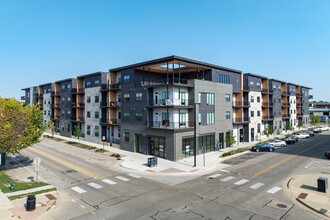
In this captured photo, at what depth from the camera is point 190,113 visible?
3212cm

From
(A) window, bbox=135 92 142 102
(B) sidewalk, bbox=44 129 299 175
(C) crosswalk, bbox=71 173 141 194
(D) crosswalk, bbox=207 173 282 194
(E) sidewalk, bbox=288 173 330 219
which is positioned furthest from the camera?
(A) window, bbox=135 92 142 102

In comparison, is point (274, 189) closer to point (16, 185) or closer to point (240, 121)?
point (16, 185)

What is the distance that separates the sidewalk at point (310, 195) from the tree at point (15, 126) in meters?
27.9

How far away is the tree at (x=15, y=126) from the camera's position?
2288cm

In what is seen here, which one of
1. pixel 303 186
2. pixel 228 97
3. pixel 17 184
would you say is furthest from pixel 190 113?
pixel 17 184

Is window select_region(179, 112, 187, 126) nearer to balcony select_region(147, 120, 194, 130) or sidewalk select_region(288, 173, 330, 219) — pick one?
balcony select_region(147, 120, 194, 130)

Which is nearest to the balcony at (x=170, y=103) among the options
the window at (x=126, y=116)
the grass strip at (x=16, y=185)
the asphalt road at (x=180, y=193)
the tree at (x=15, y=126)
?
the window at (x=126, y=116)

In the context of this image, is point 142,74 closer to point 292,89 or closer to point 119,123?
point 119,123

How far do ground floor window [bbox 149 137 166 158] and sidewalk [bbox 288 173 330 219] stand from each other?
1667 centimetres

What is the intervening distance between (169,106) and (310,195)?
714 inches

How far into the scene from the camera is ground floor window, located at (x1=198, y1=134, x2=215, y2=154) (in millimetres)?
32969

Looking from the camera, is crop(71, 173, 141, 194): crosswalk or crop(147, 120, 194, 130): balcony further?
crop(147, 120, 194, 130): balcony

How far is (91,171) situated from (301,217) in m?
20.4

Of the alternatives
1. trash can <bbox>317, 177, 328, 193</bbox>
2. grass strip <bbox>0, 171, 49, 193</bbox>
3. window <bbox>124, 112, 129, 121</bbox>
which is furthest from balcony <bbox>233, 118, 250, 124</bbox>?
grass strip <bbox>0, 171, 49, 193</bbox>
